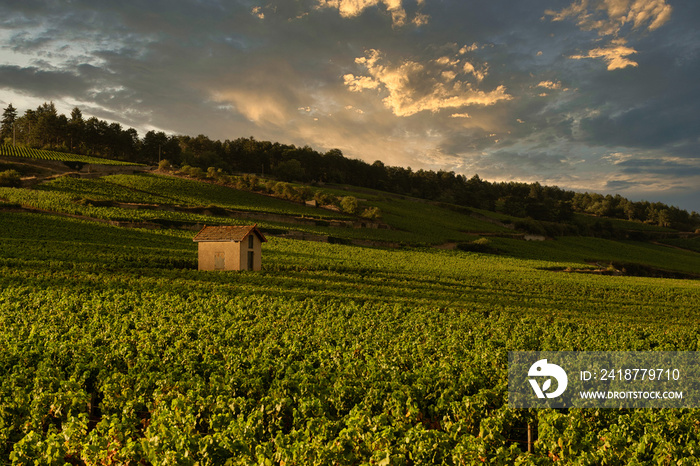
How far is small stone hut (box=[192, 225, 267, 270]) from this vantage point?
38.9 metres

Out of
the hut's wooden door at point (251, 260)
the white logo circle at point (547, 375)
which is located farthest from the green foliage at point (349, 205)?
the white logo circle at point (547, 375)

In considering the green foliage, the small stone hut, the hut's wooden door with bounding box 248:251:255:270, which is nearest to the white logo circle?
the small stone hut

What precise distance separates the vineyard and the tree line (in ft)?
321

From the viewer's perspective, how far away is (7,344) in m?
13.3

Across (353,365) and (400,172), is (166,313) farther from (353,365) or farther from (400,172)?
(400,172)

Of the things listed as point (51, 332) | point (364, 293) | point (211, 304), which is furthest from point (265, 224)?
point (51, 332)

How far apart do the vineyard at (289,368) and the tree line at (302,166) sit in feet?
321

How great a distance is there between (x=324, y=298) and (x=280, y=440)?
804 inches

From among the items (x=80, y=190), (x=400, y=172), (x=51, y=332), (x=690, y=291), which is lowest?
(x=690, y=291)

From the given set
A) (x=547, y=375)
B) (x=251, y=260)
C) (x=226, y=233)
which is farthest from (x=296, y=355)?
(x=226, y=233)

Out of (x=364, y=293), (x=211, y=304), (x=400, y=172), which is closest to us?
(x=211, y=304)

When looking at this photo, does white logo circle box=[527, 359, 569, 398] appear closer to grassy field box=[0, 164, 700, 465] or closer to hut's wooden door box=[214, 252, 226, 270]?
grassy field box=[0, 164, 700, 465]

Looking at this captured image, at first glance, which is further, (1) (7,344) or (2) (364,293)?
(2) (364,293)

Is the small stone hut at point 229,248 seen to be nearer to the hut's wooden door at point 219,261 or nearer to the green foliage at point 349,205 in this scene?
the hut's wooden door at point 219,261
